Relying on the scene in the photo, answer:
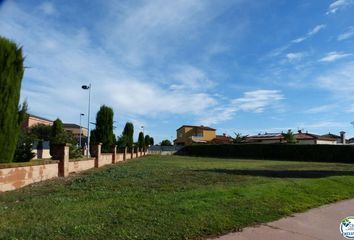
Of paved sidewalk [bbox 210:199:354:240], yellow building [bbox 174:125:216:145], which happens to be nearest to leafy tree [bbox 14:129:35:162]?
paved sidewalk [bbox 210:199:354:240]

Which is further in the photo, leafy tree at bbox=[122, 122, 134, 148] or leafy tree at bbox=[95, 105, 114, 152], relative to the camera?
leafy tree at bbox=[122, 122, 134, 148]

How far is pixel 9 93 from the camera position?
11.5 meters

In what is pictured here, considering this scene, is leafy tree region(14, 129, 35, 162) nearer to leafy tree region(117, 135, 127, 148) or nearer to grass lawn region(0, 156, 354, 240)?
grass lawn region(0, 156, 354, 240)

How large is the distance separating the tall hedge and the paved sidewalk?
7.62m

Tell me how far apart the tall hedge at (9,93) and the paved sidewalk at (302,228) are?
25.0 feet

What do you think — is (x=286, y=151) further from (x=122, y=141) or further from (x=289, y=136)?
(x=289, y=136)

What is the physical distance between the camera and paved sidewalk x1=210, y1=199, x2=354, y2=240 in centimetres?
684

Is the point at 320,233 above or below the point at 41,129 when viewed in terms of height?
below

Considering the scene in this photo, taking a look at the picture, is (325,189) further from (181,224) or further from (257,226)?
(181,224)

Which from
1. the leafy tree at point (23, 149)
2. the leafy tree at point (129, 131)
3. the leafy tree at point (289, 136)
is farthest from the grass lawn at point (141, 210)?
the leafy tree at point (289, 136)

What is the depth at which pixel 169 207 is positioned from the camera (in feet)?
26.8

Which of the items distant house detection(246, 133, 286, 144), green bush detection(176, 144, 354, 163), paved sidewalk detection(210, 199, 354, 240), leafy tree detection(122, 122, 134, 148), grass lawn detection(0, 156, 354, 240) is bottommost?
paved sidewalk detection(210, 199, 354, 240)

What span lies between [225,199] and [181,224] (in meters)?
2.74

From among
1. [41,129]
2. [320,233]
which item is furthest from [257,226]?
[41,129]
